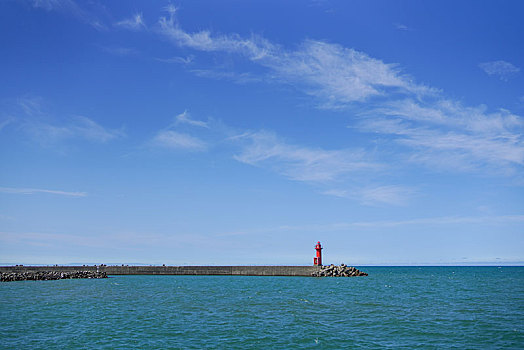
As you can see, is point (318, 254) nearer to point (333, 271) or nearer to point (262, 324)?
point (333, 271)

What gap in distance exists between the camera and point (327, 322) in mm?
22812

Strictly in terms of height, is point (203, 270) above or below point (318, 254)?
below

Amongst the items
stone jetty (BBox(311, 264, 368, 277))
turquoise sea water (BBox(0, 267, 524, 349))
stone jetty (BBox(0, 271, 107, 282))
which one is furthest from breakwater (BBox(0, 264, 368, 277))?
turquoise sea water (BBox(0, 267, 524, 349))

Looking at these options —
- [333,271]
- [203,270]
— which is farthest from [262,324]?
[203,270]

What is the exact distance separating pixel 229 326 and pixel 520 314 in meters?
18.2

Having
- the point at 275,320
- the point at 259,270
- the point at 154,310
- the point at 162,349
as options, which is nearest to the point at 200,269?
the point at 259,270

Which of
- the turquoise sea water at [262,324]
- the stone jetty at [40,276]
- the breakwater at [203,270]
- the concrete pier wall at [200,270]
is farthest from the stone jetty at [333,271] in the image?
the stone jetty at [40,276]

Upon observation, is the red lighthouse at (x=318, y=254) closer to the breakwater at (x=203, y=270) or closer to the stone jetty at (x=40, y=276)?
the breakwater at (x=203, y=270)

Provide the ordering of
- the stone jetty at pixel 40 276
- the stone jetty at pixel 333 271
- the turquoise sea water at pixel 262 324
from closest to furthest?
the turquoise sea water at pixel 262 324, the stone jetty at pixel 40 276, the stone jetty at pixel 333 271

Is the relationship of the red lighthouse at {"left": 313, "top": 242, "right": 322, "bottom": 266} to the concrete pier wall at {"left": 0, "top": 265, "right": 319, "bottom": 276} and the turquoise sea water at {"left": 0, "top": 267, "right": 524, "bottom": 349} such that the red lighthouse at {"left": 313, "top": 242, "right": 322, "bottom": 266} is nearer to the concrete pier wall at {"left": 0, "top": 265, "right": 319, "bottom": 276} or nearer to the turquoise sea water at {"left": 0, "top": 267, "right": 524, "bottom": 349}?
the concrete pier wall at {"left": 0, "top": 265, "right": 319, "bottom": 276}

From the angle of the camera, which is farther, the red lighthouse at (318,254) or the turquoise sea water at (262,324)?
the red lighthouse at (318,254)

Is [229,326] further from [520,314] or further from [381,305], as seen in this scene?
[520,314]

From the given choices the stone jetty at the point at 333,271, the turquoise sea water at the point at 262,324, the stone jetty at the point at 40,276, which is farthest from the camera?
the stone jetty at the point at 333,271

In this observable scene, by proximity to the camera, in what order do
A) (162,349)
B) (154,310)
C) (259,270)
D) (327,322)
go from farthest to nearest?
(259,270) → (154,310) → (327,322) → (162,349)
